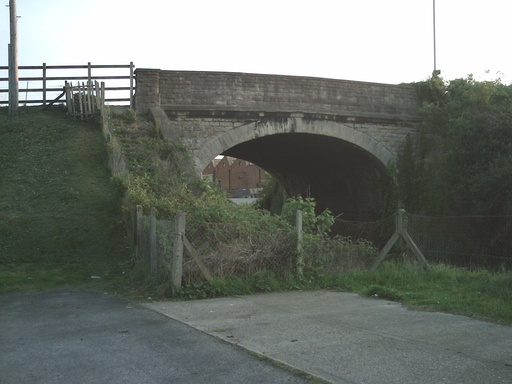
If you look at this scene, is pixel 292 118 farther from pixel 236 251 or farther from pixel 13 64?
pixel 236 251

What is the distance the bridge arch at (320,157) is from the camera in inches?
757

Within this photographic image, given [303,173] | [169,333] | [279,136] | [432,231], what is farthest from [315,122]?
[169,333]

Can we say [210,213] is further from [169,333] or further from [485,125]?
[485,125]

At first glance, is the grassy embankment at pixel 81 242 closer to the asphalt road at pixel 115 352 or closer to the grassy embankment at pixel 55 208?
the grassy embankment at pixel 55 208

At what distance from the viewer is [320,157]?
24500mm

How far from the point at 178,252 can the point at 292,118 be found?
11767mm

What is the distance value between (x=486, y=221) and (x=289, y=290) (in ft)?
30.2

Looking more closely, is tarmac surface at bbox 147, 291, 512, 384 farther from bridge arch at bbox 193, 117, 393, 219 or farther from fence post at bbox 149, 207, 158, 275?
bridge arch at bbox 193, 117, 393, 219

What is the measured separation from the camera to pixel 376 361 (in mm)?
4680

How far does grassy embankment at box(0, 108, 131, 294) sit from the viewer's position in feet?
35.8

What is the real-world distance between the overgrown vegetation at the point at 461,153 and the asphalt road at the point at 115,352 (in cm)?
1223

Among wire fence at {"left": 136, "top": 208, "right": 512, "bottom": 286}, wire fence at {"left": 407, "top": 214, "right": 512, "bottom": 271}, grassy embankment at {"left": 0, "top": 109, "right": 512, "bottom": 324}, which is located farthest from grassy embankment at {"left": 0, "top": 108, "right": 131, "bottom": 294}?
wire fence at {"left": 407, "top": 214, "right": 512, "bottom": 271}

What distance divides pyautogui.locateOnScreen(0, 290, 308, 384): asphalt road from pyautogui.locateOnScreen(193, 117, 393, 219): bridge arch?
11086 millimetres

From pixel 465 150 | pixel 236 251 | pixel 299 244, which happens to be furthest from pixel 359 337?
pixel 465 150
